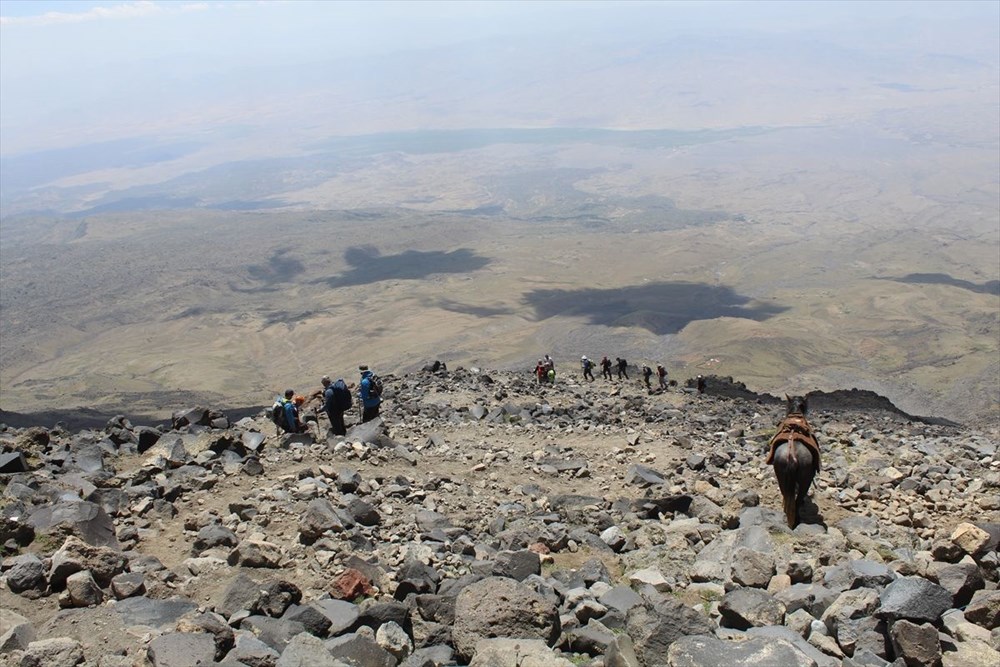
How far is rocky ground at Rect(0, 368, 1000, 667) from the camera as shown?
538 cm

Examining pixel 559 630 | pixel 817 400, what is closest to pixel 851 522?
pixel 559 630

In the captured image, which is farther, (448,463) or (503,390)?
(503,390)

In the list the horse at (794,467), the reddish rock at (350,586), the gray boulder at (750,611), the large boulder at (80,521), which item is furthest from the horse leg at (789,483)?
the large boulder at (80,521)

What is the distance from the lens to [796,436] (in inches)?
392

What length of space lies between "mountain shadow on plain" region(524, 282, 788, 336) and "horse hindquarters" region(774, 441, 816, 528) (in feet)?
272

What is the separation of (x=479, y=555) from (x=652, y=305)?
104138 mm

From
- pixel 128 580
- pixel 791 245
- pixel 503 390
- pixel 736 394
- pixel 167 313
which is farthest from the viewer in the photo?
pixel 791 245

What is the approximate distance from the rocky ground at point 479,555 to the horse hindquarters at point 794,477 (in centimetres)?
22

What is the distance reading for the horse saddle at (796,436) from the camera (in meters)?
9.84

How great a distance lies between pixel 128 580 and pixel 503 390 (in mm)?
17235

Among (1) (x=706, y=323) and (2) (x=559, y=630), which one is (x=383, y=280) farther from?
(2) (x=559, y=630)

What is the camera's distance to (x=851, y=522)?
30.4 ft

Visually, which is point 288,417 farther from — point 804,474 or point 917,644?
point 917,644

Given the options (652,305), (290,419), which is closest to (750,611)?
(290,419)
